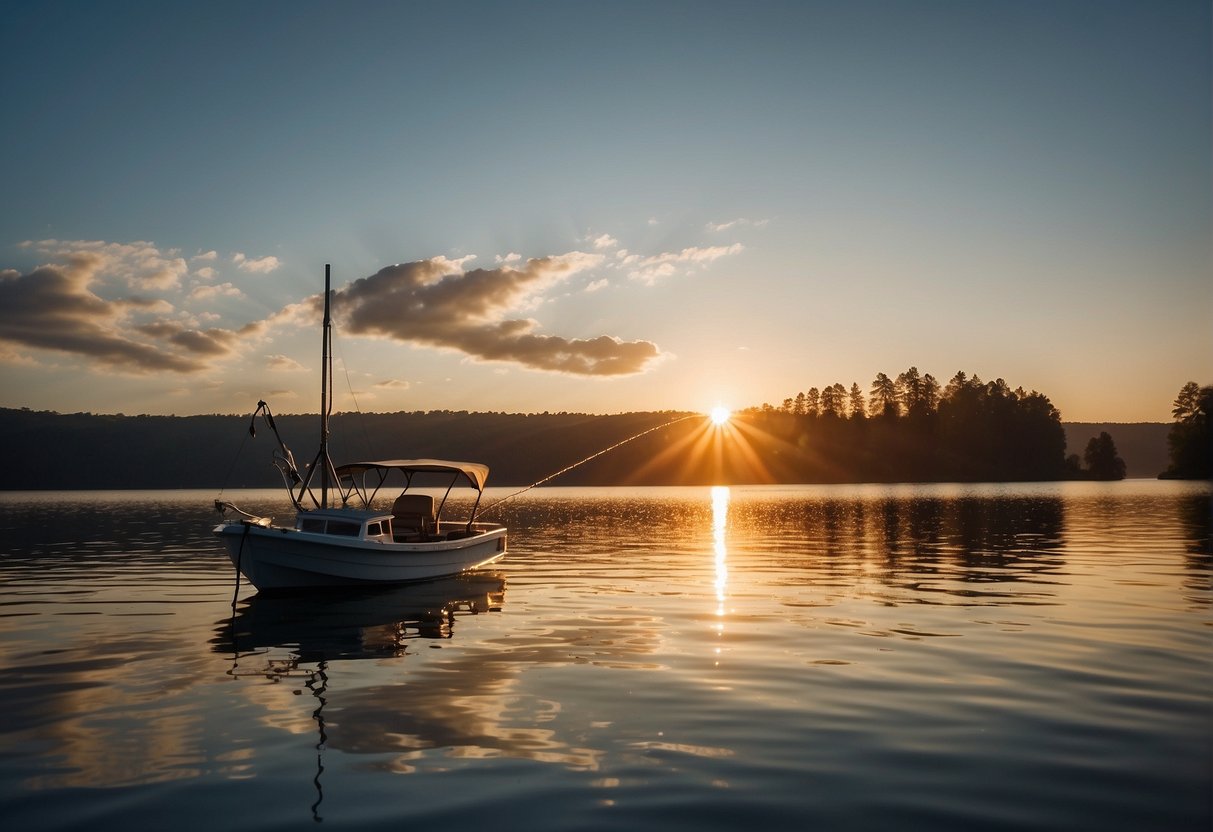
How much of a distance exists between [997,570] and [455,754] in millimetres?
29925

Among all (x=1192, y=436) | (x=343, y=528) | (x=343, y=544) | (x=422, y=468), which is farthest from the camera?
(x=1192, y=436)

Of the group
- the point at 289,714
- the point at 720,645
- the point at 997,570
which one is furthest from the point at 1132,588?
the point at 289,714

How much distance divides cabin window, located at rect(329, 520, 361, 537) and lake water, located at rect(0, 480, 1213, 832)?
2.50 m

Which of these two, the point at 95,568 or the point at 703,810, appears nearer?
the point at 703,810

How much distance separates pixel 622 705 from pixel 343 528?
65.6ft

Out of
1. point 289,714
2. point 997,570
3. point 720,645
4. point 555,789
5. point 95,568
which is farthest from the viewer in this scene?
point 95,568

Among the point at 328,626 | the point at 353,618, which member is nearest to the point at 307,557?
the point at 353,618

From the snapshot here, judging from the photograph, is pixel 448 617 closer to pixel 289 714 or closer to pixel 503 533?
pixel 289 714

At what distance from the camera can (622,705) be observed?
14.4 metres

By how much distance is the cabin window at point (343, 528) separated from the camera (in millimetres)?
31641

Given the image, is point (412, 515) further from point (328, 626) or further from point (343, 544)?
point (328, 626)

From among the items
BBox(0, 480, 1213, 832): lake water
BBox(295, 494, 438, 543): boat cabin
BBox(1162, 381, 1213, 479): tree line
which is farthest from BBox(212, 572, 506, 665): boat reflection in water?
BBox(1162, 381, 1213, 479): tree line

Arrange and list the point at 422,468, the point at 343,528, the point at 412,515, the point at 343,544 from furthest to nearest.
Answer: the point at 412,515 → the point at 422,468 → the point at 343,528 → the point at 343,544

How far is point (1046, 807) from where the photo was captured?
9.77 meters
